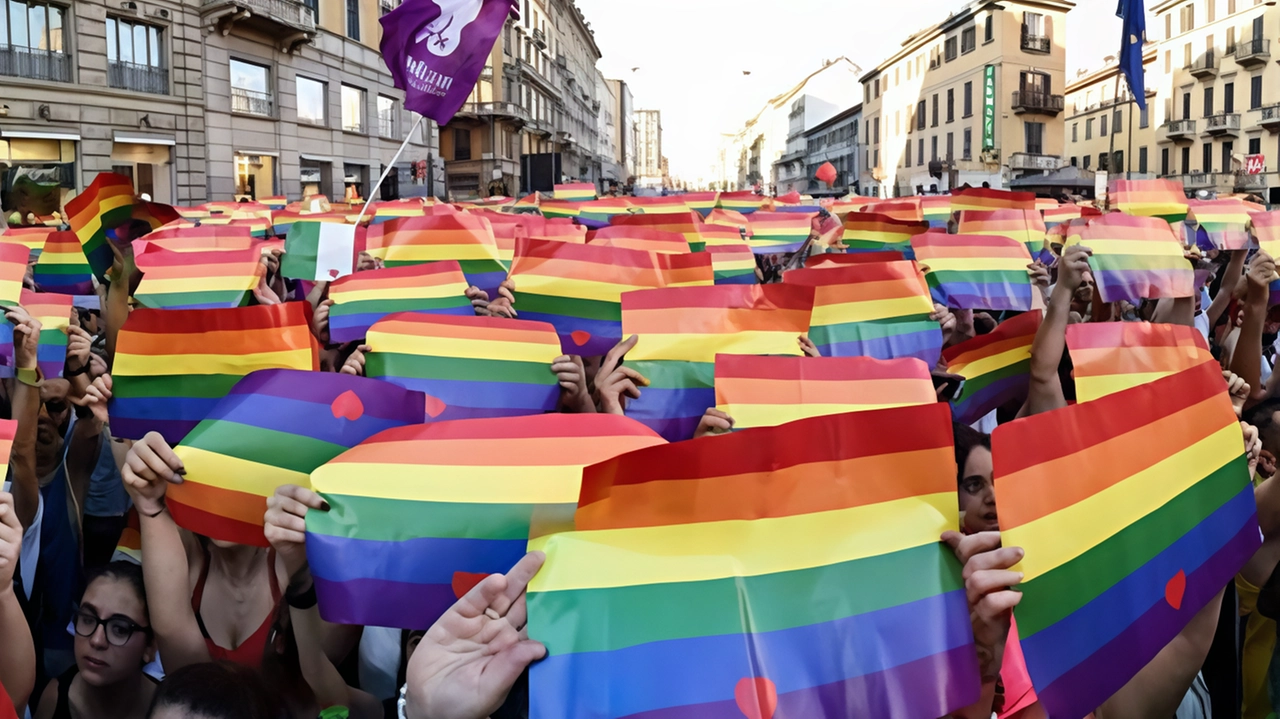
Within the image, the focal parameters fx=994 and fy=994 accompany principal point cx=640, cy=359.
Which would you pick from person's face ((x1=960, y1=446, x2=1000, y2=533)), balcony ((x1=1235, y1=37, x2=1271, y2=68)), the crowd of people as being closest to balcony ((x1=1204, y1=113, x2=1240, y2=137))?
balcony ((x1=1235, y1=37, x2=1271, y2=68))

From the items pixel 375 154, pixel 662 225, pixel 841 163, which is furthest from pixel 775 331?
pixel 841 163

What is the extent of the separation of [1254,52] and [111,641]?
63.0 meters

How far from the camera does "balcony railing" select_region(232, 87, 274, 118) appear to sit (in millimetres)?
28250

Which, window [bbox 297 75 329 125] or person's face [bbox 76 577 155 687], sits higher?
window [bbox 297 75 329 125]

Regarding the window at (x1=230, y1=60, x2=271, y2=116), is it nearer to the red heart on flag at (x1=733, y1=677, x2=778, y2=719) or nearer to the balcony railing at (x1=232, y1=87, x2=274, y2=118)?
the balcony railing at (x1=232, y1=87, x2=274, y2=118)

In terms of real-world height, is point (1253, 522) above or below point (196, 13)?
below

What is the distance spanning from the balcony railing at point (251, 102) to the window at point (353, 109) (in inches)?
170

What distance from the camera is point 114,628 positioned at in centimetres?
279

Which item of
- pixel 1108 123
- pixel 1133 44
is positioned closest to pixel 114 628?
pixel 1133 44

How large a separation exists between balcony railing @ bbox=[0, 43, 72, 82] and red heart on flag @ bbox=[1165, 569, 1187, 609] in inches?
999

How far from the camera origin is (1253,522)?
2615 mm

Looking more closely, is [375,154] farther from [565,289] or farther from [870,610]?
[870,610]

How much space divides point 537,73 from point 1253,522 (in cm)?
6578

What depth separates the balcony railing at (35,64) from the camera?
21.8 metres
